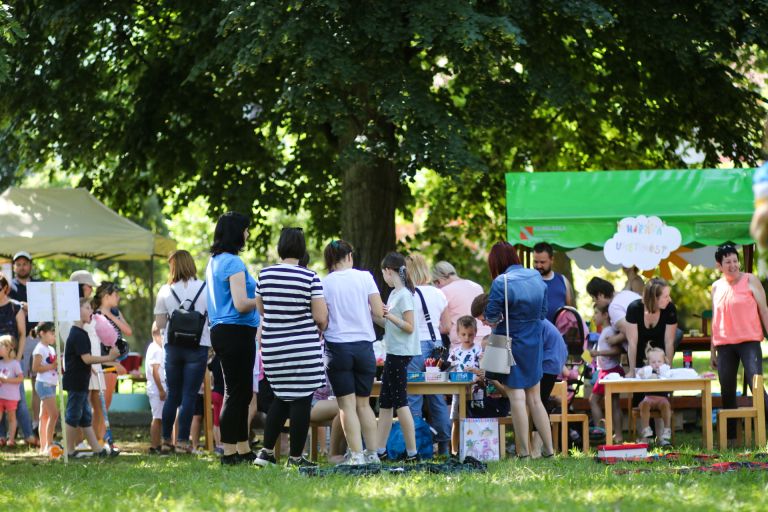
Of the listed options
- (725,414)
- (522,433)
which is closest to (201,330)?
(522,433)

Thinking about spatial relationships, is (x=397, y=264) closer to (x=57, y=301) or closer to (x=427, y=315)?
(x=427, y=315)

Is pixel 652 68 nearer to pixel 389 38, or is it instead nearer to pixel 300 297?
pixel 389 38

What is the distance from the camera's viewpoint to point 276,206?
53.7 ft

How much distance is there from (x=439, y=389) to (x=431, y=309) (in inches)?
34.8

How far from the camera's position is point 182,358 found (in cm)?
1064

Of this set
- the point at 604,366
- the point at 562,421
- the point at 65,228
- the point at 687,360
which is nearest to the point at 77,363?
the point at 562,421

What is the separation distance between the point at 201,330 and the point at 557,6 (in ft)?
18.9

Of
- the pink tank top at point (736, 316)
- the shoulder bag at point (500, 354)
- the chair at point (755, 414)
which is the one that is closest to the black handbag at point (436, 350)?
the shoulder bag at point (500, 354)

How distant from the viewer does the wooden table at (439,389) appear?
973 cm

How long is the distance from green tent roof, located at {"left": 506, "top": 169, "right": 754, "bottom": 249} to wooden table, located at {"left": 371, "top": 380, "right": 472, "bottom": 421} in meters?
2.36

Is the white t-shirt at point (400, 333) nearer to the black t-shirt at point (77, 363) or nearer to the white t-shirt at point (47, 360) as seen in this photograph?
the black t-shirt at point (77, 363)

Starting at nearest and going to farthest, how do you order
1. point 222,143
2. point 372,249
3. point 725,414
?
point 725,414, point 372,249, point 222,143

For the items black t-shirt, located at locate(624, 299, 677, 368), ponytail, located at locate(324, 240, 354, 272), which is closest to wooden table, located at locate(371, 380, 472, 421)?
ponytail, located at locate(324, 240, 354, 272)

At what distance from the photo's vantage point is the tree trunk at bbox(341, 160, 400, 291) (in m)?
15.0
